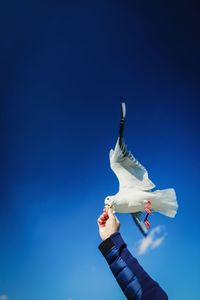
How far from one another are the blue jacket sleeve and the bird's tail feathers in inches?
24.9

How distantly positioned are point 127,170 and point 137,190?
2.7 inches

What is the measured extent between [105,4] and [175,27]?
28 centimetres

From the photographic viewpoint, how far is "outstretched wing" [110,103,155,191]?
3.39ft

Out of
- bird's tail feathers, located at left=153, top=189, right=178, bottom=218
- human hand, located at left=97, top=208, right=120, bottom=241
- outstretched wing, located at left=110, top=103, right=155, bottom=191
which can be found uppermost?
outstretched wing, located at left=110, top=103, right=155, bottom=191

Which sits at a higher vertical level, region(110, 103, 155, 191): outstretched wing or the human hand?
region(110, 103, 155, 191): outstretched wing

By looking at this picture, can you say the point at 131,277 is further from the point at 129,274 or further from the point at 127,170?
the point at 127,170

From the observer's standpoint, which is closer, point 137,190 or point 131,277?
point 131,277

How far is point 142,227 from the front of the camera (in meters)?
1.05

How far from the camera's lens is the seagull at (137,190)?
0.99 metres

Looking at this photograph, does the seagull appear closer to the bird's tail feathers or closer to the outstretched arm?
the bird's tail feathers

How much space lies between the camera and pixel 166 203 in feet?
3.41

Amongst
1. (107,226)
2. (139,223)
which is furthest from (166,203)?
(107,226)

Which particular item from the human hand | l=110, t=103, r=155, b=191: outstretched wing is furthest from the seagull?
the human hand

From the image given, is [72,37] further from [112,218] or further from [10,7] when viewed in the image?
[112,218]
